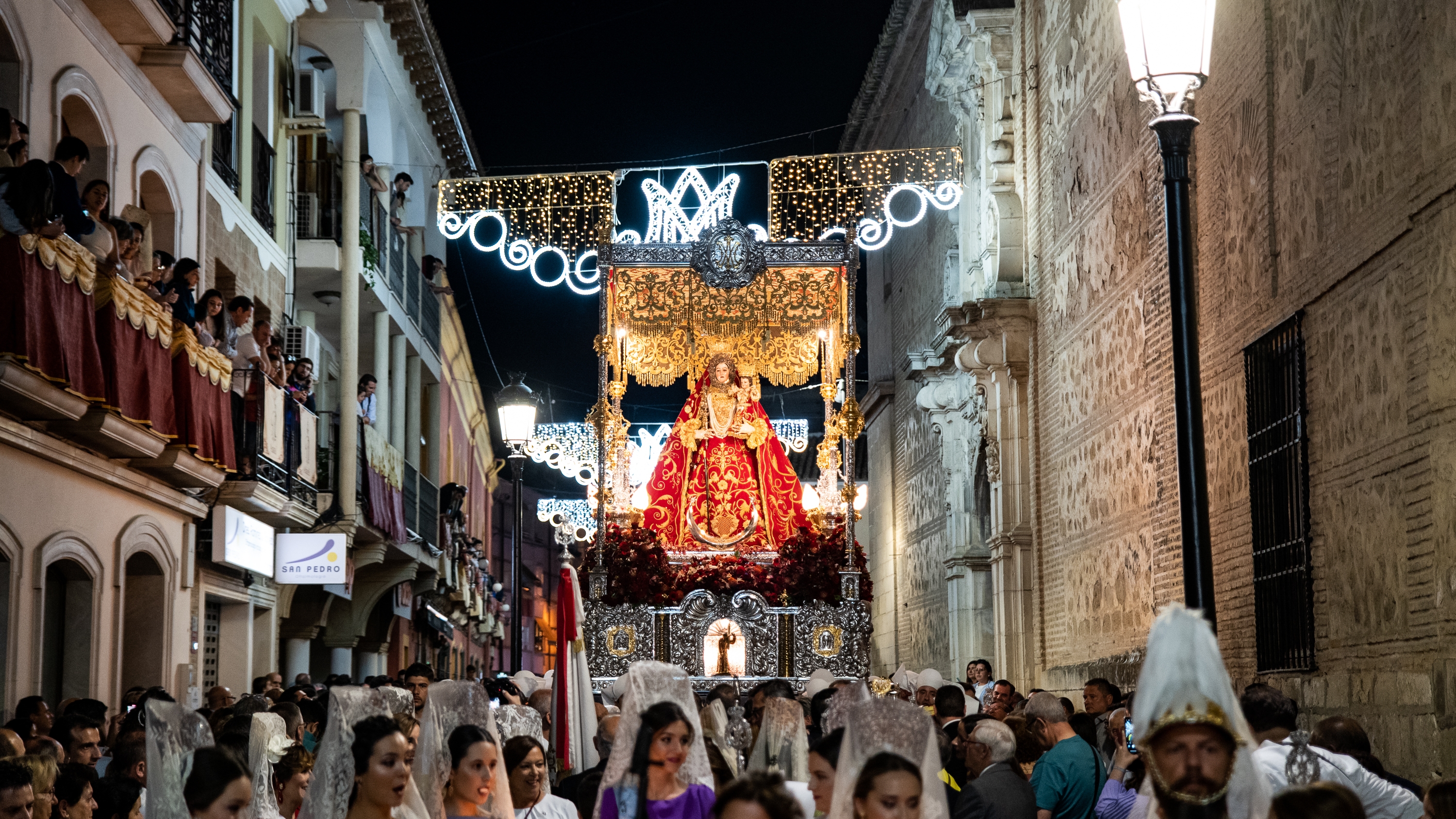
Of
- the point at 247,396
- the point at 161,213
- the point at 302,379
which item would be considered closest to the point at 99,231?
the point at 161,213

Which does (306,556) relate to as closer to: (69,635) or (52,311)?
(69,635)

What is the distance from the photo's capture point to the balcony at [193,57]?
14273 mm

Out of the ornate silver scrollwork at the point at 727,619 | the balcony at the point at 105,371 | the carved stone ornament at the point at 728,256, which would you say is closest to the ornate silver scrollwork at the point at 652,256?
the carved stone ornament at the point at 728,256

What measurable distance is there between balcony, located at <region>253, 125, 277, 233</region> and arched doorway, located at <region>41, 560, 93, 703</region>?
645cm

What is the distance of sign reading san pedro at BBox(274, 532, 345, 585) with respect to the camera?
18.7 metres

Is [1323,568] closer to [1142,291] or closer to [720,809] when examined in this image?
[1142,291]

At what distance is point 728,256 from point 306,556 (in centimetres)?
565

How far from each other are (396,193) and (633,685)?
20.6 m

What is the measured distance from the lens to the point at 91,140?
13875 mm

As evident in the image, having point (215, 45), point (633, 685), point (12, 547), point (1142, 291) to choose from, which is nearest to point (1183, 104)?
point (633, 685)

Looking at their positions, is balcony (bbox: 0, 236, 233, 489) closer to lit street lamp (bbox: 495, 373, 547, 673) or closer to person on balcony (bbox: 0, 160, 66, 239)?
person on balcony (bbox: 0, 160, 66, 239)

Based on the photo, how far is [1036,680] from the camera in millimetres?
18375

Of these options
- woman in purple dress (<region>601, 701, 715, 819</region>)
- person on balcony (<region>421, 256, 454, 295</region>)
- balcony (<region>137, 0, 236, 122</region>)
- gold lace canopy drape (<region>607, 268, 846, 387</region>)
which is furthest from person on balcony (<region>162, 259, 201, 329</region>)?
person on balcony (<region>421, 256, 454, 295</region>)

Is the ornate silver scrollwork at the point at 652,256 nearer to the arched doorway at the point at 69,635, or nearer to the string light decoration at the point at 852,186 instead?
the string light decoration at the point at 852,186
